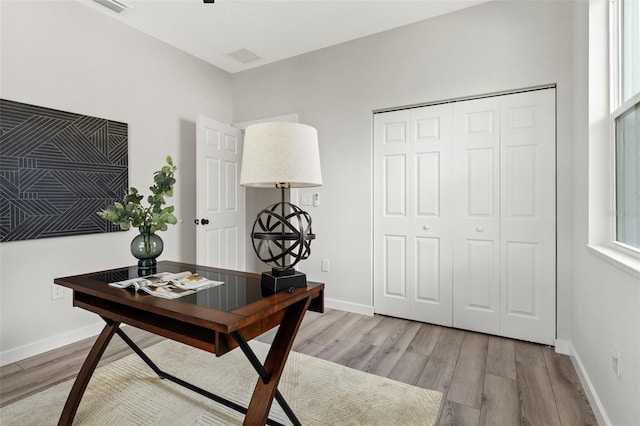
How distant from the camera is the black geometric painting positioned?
217 cm

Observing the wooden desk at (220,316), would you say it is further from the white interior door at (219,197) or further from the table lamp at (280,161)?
the white interior door at (219,197)

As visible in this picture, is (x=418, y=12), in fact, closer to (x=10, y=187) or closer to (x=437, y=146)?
(x=437, y=146)

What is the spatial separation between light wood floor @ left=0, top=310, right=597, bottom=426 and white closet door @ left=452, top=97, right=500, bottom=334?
0.69ft

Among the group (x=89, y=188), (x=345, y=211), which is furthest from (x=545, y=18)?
(x=89, y=188)

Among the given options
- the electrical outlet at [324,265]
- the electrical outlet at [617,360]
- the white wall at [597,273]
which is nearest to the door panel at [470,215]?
the white wall at [597,273]

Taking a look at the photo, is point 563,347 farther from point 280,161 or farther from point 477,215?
point 280,161

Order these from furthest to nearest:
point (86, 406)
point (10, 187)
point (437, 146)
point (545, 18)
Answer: point (437, 146) → point (545, 18) → point (10, 187) → point (86, 406)

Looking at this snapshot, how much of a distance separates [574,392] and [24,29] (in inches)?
165

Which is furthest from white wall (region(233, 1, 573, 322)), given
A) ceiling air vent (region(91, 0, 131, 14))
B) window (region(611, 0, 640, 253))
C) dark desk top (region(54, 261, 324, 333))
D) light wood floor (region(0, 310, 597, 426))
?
dark desk top (region(54, 261, 324, 333))

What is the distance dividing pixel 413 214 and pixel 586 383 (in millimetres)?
1590

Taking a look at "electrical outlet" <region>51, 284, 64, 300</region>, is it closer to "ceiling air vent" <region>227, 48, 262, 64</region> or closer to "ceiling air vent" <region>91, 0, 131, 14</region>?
"ceiling air vent" <region>91, 0, 131, 14</region>

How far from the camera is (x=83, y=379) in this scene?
1509 millimetres

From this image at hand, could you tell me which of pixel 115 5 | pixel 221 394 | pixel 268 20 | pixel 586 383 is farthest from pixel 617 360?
pixel 115 5

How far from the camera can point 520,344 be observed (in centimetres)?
242
